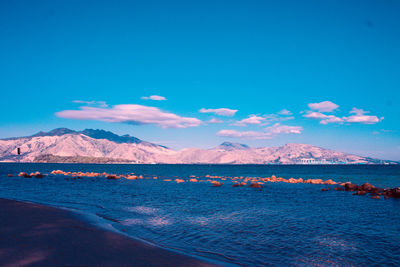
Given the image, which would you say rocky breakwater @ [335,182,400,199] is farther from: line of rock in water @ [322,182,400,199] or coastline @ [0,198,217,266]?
coastline @ [0,198,217,266]

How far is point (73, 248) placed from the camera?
30.1 feet

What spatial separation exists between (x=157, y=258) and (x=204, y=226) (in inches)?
264

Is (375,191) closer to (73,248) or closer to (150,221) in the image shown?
(150,221)

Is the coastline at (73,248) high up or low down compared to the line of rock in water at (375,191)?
up

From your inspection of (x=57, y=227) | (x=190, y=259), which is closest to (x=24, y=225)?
(x=57, y=227)

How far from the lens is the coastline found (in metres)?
7.88

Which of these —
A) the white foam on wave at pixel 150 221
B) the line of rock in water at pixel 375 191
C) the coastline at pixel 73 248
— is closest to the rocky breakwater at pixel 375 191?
the line of rock in water at pixel 375 191

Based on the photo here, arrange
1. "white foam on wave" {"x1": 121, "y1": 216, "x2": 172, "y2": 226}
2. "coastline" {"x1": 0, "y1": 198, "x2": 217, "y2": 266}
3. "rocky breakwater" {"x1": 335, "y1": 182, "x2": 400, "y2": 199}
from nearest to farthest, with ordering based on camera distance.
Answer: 1. "coastline" {"x1": 0, "y1": 198, "x2": 217, "y2": 266}
2. "white foam on wave" {"x1": 121, "y1": 216, "x2": 172, "y2": 226}
3. "rocky breakwater" {"x1": 335, "y1": 182, "x2": 400, "y2": 199}

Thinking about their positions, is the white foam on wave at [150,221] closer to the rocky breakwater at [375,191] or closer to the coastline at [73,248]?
the coastline at [73,248]

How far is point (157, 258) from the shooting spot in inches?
344

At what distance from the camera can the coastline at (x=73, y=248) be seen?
7879mm

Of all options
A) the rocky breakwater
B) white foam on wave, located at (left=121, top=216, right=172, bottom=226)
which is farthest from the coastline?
the rocky breakwater

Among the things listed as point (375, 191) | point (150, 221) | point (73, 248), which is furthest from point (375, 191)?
point (73, 248)

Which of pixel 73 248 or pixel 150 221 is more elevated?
pixel 73 248
